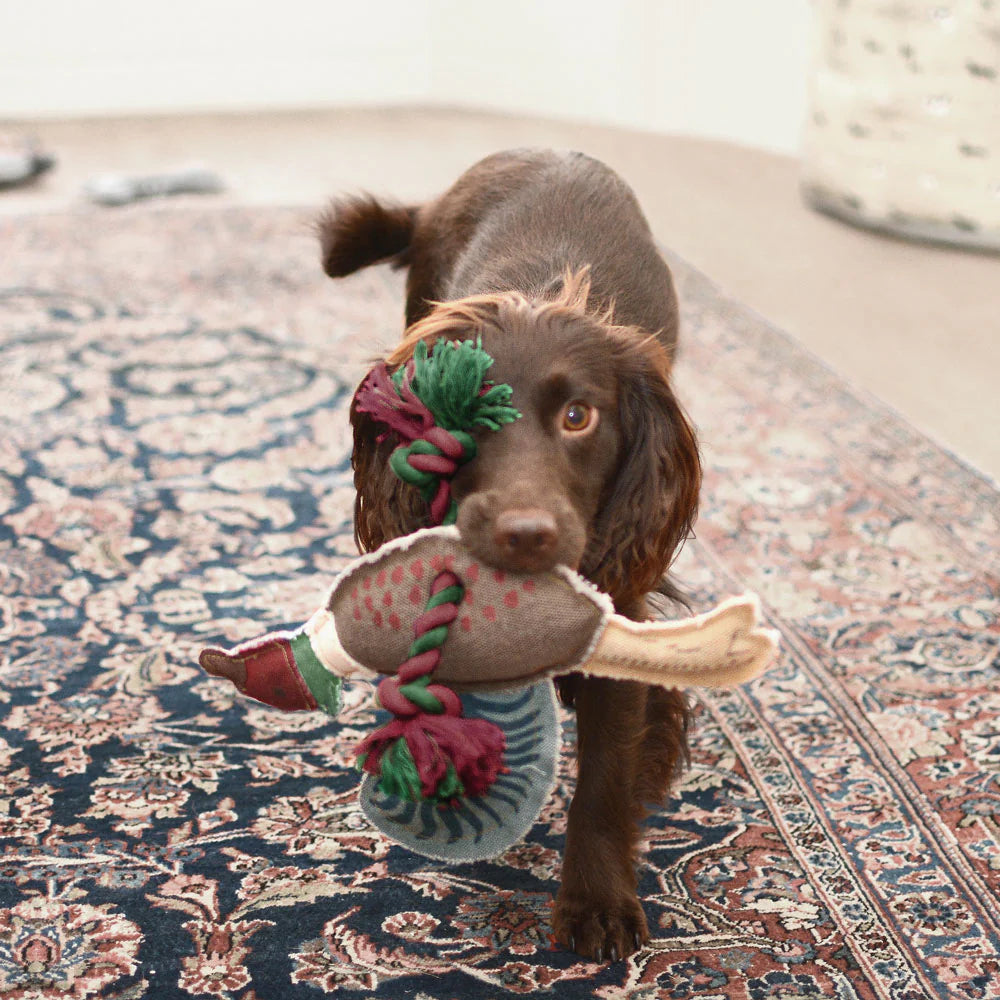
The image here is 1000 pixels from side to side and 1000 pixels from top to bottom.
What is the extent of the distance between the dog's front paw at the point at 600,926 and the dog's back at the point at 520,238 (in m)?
0.73

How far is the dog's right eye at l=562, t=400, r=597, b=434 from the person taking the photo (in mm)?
1438

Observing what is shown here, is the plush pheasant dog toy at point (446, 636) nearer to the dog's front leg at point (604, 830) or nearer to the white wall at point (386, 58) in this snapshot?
the dog's front leg at point (604, 830)

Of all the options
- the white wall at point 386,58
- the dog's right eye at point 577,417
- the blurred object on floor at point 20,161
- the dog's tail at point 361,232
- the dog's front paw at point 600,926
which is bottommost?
the blurred object on floor at point 20,161

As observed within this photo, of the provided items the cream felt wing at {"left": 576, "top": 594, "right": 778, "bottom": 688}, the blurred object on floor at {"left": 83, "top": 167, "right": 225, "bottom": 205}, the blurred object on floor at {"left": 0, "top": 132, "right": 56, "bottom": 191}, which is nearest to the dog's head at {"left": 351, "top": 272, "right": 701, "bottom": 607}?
the cream felt wing at {"left": 576, "top": 594, "right": 778, "bottom": 688}

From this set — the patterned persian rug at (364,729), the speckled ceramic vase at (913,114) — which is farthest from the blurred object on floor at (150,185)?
the speckled ceramic vase at (913,114)

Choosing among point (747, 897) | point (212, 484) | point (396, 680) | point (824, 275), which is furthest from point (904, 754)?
point (824, 275)

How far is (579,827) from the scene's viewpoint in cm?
155

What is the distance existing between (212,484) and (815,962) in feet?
5.50

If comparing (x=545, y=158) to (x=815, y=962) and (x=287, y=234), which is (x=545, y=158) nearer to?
(x=815, y=962)

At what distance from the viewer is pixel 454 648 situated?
129 cm

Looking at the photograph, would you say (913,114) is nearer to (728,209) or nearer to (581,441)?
(728,209)

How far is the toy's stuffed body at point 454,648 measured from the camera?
4.16 ft

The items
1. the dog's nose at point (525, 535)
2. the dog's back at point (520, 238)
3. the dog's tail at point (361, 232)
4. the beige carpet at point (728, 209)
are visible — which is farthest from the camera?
the beige carpet at point (728, 209)

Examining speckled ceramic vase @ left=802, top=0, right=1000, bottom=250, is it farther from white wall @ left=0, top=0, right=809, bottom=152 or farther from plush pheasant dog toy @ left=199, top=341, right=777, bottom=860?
plush pheasant dog toy @ left=199, top=341, right=777, bottom=860
